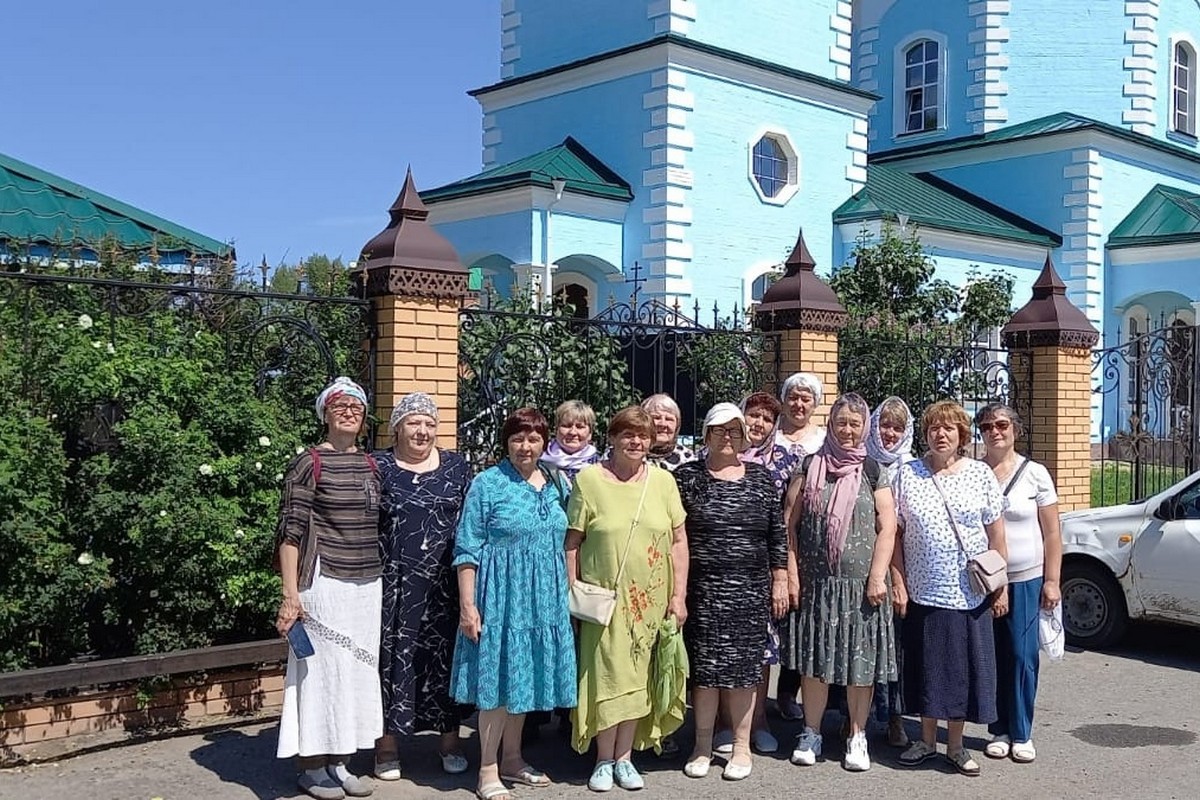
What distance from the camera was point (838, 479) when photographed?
203 inches

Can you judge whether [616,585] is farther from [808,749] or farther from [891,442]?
[891,442]

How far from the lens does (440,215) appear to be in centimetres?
1767

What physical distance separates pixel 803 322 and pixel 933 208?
13.2m

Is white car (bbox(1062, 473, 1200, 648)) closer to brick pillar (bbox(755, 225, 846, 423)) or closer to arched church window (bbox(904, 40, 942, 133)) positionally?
brick pillar (bbox(755, 225, 846, 423))

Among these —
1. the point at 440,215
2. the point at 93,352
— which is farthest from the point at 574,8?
the point at 93,352

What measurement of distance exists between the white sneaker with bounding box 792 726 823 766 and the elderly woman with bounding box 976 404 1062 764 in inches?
32.5

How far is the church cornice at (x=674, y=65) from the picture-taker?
16.7 meters

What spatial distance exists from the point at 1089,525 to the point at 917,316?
7.85 metres

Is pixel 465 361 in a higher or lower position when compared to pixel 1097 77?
lower

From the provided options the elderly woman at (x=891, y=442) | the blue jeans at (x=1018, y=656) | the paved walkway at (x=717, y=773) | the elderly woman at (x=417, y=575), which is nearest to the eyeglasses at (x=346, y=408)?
the elderly woman at (x=417, y=575)

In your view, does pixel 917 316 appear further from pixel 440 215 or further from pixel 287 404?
pixel 287 404

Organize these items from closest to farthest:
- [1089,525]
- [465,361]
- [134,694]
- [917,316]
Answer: [134,694], [465,361], [1089,525], [917,316]

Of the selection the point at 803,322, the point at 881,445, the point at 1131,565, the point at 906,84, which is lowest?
the point at 1131,565

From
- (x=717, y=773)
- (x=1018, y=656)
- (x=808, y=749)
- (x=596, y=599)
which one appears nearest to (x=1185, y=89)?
(x=1018, y=656)
